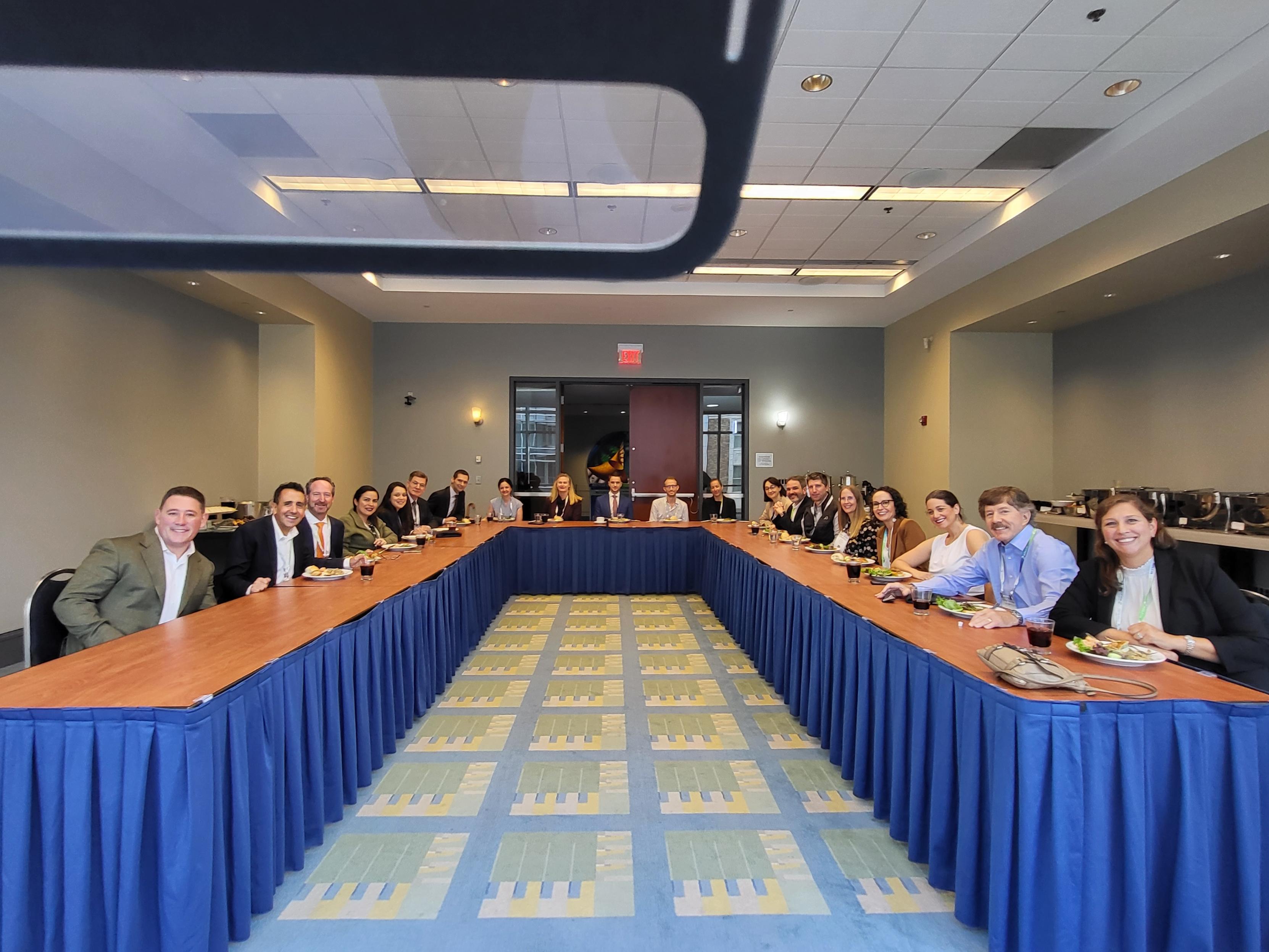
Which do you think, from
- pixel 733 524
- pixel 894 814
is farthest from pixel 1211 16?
pixel 733 524

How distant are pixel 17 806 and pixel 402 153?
169 inches

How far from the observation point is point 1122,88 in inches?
148

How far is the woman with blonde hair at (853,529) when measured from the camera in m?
4.86

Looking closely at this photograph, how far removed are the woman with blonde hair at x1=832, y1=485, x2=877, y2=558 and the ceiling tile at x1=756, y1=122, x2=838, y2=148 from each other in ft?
8.25

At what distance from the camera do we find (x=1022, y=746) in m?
1.64

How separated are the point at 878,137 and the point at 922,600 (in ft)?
10.5

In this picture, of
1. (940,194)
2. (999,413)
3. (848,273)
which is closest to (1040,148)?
(940,194)

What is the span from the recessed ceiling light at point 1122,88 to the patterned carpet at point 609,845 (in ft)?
13.0

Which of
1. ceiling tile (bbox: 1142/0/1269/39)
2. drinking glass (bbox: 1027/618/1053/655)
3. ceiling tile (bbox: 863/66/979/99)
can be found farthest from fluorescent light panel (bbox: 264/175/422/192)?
drinking glass (bbox: 1027/618/1053/655)

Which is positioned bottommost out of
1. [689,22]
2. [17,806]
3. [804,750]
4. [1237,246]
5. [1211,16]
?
[804,750]

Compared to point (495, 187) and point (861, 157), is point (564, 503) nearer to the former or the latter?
point (495, 187)

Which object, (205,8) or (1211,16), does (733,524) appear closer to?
(1211,16)

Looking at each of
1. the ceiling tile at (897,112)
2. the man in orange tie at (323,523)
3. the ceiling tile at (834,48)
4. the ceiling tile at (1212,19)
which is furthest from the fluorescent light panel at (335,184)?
the ceiling tile at (1212,19)

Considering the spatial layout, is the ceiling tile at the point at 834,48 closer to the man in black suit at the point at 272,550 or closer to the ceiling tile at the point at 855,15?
the ceiling tile at the point at 855,15
